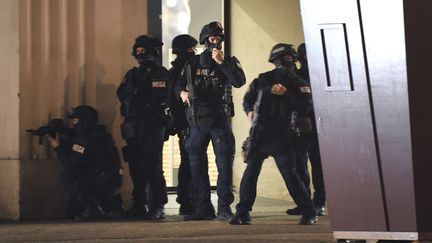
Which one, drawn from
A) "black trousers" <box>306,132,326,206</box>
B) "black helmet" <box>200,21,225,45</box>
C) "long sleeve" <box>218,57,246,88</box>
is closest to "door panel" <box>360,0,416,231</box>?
"long sleeve" <box>218,57,246,88</box>

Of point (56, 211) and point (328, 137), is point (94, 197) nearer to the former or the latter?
point (56, 211)

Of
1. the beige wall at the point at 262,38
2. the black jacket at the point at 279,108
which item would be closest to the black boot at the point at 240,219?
the black jacket at the point at 279,108

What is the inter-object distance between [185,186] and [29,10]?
256 centimetres

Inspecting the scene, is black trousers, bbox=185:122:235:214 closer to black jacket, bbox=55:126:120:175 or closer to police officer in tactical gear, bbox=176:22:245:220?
police officer in tactical gear, bbox=176:22:245:220

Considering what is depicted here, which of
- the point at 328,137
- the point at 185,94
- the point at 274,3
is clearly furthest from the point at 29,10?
the point at 328,137

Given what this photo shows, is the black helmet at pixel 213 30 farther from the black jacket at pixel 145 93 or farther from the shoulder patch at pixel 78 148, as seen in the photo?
the shoulder patch at pixel 78 148

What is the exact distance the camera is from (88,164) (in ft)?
31.4

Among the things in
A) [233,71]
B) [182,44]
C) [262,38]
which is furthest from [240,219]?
[262,38]

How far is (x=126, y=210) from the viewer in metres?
9.98

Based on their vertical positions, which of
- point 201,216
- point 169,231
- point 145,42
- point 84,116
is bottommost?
point 169,231

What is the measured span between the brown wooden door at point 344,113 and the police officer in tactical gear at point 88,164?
390 centimetres

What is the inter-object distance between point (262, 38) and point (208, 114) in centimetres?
278

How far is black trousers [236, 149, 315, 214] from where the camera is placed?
28.6 ft

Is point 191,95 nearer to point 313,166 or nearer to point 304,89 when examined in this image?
point 304,89
